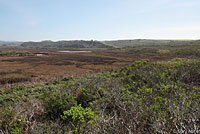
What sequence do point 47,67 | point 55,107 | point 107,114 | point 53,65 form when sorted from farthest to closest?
point 53,65 < point 47,67 < point 107,114 < point 55,107

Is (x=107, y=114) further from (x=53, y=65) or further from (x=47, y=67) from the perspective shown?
(x=53, y=65)

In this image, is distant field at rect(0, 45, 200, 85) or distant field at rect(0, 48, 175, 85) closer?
distant field at rect(0, 48, 175, 85)

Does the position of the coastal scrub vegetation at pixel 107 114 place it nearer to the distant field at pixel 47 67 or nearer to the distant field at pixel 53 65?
the distant field at pixel 47 67

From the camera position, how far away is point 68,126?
168 inches

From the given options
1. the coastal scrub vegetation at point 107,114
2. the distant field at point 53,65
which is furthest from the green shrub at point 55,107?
the distant field at point 53,65

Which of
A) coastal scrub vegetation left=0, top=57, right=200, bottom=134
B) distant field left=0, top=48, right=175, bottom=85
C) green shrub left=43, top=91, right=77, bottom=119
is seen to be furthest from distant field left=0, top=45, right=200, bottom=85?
green shrub left=43, top=91, right=77, bottom=119

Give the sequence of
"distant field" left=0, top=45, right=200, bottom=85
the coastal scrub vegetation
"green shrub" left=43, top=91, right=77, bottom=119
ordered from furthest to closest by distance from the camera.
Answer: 1. "distant field" left=0, top=45, right=200, bottom=85
2. "green shrub" left=43, top=91, right=77, bottom=119
3. the coastal scrub vegetation

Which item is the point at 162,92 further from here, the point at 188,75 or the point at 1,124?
the point at 1,124

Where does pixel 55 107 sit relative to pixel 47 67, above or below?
above

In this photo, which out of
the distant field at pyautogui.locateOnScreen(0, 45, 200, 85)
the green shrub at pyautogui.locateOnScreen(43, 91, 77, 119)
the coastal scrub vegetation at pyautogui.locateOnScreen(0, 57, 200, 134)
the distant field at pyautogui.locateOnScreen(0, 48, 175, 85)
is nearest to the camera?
the coastal scrub vegetation at pyautogui.locateOnScreen(0, 57, 200, 134)

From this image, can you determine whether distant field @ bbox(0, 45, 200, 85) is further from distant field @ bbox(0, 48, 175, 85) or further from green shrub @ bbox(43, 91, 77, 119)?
green shrub @ bbox(43, 91, 77, 119)

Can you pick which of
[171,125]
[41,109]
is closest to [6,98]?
[41,109]

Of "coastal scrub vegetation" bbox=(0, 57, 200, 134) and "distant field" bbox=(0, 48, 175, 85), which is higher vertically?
"coastal scrub vegetation" bbox=(0, 57, 200, 134)

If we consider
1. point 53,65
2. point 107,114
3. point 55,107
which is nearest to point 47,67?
point 53,65
